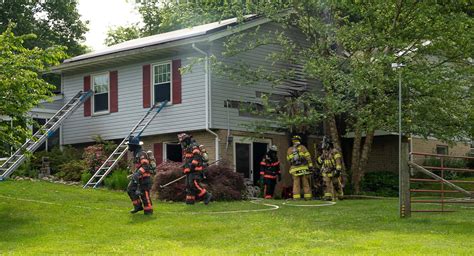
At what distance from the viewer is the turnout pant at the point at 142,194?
582 inches

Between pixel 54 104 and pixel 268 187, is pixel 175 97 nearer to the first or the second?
pixel 268 187

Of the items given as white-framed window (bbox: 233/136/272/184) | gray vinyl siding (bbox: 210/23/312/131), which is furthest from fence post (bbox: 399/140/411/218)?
white-framed window (bbox: 233/136/272/184)

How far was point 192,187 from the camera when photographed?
17.0m

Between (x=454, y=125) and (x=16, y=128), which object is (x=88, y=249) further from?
(x=454, y=125)

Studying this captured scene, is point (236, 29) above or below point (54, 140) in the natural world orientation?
above

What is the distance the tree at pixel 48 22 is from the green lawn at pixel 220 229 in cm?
2290

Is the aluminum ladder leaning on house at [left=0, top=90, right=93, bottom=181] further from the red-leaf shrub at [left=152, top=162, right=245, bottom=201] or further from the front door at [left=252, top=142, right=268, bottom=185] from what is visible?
the front door at [left=252, top=142, right=268, bottom=185]

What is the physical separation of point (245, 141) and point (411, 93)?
5.99 metres

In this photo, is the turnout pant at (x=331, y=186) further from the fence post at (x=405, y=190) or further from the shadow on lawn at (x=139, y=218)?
the shadow on lawn at (x=139, y=218)

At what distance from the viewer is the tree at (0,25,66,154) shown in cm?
1476

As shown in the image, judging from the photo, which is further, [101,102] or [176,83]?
[101,102]

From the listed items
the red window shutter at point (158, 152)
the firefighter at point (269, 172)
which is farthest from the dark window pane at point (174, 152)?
the firefighter at point (269, 172)

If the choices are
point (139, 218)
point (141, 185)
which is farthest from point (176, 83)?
point (139, 218)

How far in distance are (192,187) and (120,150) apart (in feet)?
25.3
